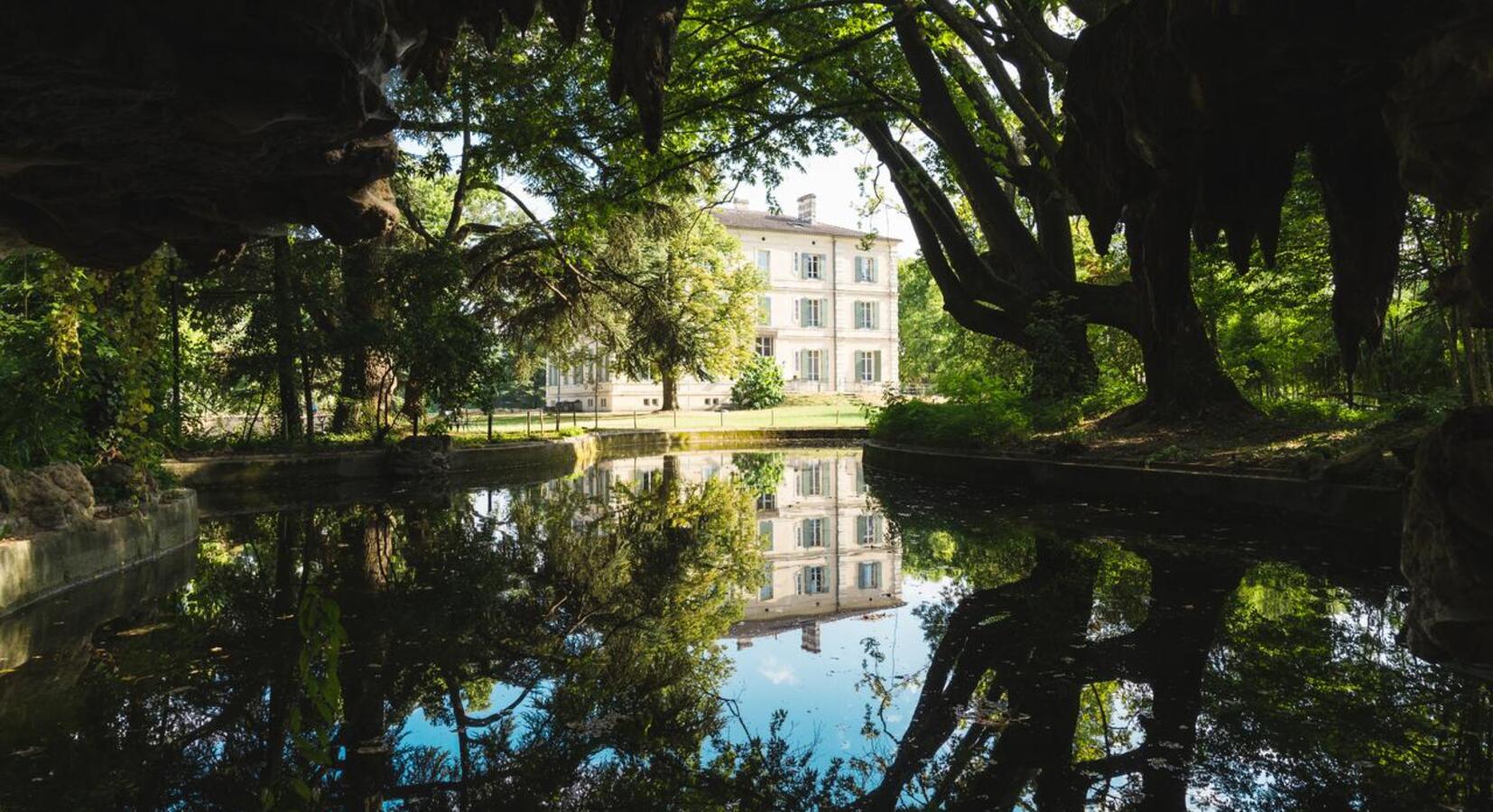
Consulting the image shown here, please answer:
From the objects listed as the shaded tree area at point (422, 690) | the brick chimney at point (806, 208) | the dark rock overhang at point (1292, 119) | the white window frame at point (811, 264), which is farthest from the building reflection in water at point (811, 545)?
the brick chimney at point (806, 208)

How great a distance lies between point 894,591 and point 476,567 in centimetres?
396

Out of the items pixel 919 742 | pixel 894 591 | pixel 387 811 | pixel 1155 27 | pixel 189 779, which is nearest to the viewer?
pixel 387 811

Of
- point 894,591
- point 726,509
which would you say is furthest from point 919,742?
point 726,509

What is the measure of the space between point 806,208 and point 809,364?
37.4 feet

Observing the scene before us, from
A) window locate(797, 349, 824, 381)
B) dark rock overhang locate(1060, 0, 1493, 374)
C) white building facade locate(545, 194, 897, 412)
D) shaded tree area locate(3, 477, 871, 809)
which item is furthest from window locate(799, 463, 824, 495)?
window locate(797, 349, 824, 381)

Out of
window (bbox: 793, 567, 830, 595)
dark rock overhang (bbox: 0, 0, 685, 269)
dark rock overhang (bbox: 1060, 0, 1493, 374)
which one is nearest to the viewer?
dark rock overhang (bbox: 0, 0, 685, 269)

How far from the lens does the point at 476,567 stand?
8.17 m

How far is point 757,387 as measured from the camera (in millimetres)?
→ 42250

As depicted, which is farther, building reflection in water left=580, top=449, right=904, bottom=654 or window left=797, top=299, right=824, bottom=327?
window left=797, top=299, right=824, bottom=327

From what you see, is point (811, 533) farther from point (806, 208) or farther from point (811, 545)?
point (806, 208)

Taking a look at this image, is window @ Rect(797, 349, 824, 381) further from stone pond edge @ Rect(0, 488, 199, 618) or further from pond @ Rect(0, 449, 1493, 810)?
stone pond edge @ Rect(0, 488, 199, 618)

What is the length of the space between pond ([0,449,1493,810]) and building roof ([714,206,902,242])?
42.2 meters

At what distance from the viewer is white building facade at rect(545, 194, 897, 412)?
5003 centimetres

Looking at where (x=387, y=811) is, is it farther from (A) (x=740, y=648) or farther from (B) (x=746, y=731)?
(A) (x=740, y=648)
